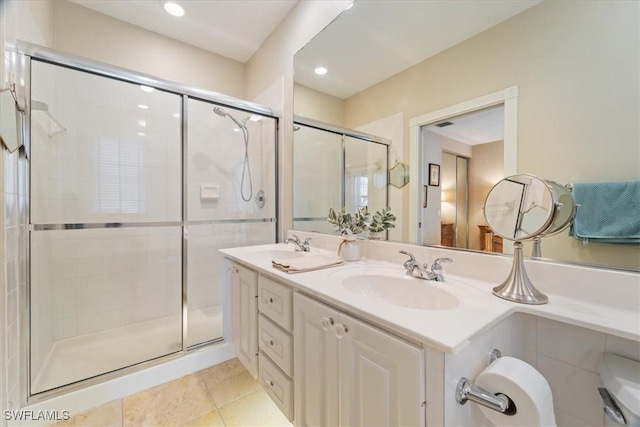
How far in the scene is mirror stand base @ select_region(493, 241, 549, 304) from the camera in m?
0.74

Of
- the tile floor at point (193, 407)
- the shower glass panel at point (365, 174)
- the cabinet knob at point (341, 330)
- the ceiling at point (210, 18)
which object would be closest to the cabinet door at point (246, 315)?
the tile floor at point (193, 407)

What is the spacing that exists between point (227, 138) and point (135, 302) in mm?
1586

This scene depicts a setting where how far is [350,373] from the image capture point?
753 mm

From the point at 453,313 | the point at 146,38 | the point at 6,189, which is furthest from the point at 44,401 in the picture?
the point at 146,38

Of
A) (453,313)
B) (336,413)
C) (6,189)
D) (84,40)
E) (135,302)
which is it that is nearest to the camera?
(453,313)

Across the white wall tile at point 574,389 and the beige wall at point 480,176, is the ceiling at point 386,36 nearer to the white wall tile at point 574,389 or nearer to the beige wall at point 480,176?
the beige wall at point 480,176

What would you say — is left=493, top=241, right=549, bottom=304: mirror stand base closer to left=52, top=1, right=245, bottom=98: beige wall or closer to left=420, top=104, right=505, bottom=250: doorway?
left=420, top=104, right=505, bottom=250: doorway

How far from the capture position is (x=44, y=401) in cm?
133

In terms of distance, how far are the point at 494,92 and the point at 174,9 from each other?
2268 millimetres

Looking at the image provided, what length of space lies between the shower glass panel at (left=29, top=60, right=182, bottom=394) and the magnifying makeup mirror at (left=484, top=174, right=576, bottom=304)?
202 cm

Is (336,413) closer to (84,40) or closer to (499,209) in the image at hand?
(499,209)

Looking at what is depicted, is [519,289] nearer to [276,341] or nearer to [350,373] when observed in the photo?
[350,373]
